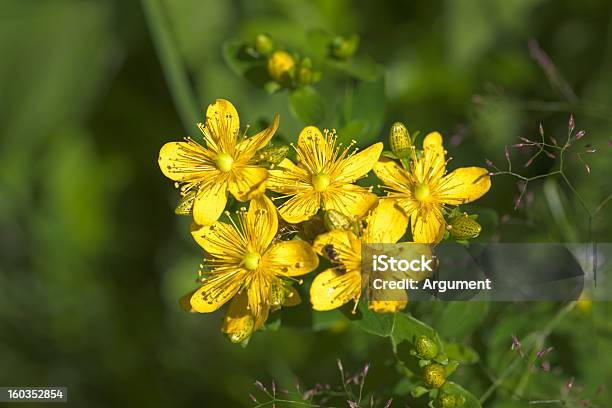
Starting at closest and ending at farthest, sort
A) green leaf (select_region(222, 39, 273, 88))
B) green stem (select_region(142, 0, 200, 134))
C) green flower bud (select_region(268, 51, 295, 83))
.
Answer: green flower bud (select_region(268, 51, 295, 83)) < green leaf (select_region(222, 39, 273, 88)) < green stem (select_region(142, 0, 200, 134))

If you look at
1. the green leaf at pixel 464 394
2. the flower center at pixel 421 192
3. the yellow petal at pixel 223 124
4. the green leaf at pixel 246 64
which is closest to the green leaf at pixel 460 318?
the green leaf at pixel 464 394

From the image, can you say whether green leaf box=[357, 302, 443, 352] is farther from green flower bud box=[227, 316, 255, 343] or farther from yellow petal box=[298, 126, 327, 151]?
yellow petal box=[298, 126, 327, 151]

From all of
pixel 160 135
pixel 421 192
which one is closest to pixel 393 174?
pixel 421 192

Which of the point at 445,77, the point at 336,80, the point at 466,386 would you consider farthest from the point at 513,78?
the point at 466,386

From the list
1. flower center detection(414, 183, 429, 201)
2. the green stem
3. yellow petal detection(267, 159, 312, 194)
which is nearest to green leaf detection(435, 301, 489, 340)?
flower center detection(414, 183, 429, 201)

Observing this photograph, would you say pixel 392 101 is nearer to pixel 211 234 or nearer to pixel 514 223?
pixel 514 223

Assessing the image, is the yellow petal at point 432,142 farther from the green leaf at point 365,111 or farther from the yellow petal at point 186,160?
the yellow petal at point 186,160
